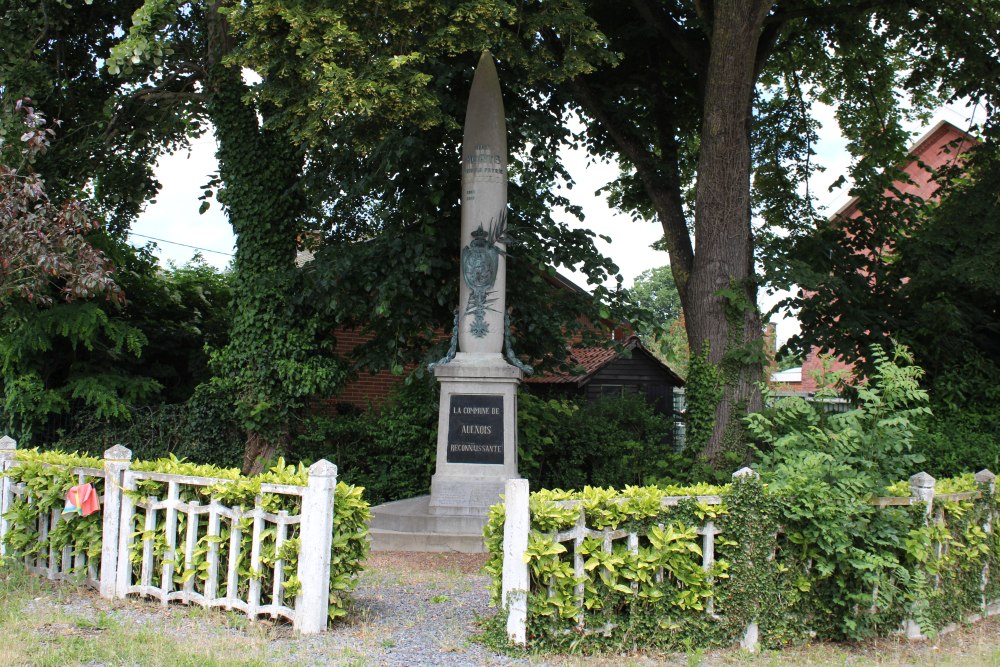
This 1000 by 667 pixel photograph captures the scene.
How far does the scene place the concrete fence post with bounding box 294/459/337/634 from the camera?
643cm

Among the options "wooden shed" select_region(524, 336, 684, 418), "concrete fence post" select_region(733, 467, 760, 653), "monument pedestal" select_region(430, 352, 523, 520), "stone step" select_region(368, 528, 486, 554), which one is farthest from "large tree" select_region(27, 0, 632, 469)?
"wooden shed" select_region(524, 336, 684, 418)

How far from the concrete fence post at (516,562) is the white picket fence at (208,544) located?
4.39 feet

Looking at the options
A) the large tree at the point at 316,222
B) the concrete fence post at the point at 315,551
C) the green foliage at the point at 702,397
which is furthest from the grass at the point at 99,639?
the green foliage at the point at 702,397

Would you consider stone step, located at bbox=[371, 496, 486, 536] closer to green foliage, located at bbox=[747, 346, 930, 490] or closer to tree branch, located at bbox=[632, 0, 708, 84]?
green foliage, located at bbox=[747, 346, 930, 490]

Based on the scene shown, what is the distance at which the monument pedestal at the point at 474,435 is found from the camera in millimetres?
10570

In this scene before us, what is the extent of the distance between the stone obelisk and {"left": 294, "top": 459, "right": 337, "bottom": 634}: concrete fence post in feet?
13.4

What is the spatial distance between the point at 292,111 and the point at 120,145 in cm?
661

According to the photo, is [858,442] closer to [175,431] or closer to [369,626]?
[369,626]

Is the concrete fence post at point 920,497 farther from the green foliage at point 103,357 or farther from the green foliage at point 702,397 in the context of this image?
the green foliage at point 103,357

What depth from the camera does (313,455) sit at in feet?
46.8

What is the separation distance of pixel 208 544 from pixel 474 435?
430 cm

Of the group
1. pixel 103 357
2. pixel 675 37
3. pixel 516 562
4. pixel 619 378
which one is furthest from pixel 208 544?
pixel 619 378

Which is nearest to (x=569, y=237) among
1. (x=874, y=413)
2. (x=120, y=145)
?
(x=874, y=413)

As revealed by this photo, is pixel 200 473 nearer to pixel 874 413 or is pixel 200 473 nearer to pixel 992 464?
pixel 874 413
